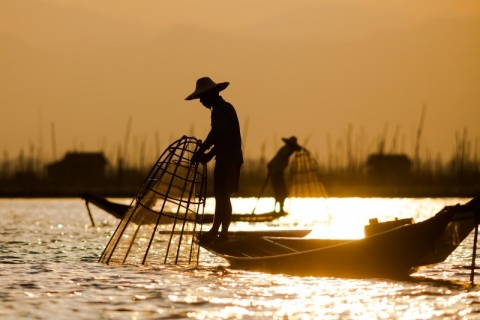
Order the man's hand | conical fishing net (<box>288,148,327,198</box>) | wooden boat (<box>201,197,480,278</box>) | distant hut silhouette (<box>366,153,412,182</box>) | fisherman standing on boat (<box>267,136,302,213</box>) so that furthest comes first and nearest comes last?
distant hut silhouette (<box>366,153,412,182</box>) → conical fishing net (<box>288,148,327,198</box>) → fisherman standing on boat (<box>267,136,302,213</box>) → the man's hand → wooden boat (<box>201,197,480,278</box>)

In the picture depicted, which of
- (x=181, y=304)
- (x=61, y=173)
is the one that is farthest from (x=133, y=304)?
(x=61, y=173)

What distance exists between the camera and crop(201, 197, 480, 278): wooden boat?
12716 mm

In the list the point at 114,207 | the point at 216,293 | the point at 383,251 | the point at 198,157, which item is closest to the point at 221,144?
the point at 198,157

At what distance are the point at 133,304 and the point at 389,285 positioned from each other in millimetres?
3407

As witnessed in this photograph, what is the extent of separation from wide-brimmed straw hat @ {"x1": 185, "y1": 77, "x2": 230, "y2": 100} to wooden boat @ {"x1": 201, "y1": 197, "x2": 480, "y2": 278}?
2325 millimetres

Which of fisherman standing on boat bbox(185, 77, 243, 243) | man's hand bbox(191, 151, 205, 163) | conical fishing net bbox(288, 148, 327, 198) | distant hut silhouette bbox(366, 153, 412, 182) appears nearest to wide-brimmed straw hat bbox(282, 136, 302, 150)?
conical fishing net bbox(288, 148, 327, 198)

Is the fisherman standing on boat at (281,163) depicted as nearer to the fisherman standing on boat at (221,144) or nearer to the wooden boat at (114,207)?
the wooden boat at (114,207)

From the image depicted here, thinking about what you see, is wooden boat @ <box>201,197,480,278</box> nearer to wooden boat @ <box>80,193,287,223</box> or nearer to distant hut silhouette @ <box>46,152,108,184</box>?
wooden boat @ <box>80,193,287,223</box>

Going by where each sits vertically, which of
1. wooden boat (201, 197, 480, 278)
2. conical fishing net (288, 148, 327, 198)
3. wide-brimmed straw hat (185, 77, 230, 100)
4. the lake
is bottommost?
the lake

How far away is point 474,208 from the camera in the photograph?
40.5ft

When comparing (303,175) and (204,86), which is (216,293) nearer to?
(204,86)

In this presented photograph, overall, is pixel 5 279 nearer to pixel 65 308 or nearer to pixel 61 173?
pixel 65 308

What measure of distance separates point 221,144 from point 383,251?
→ 9.23 feet

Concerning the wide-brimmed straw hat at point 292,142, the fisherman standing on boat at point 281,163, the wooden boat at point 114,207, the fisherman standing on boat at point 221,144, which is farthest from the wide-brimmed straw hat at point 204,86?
the fisherman standing on boat at point 281,163
